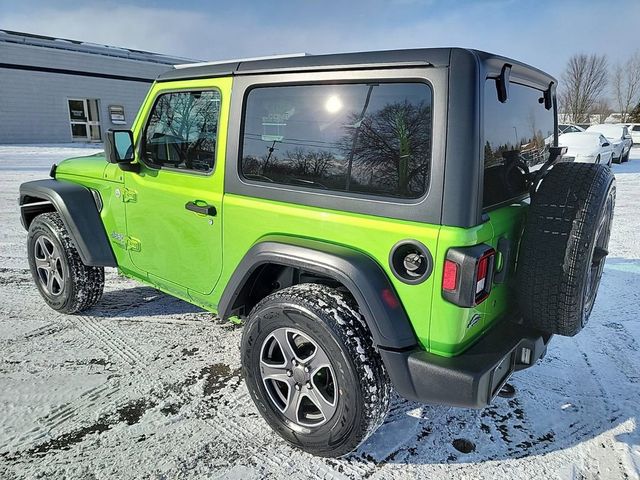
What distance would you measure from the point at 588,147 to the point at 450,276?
14.1 m

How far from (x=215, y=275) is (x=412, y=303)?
4.31 feet

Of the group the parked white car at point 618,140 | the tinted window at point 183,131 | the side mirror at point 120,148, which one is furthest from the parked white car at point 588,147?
the side mirror at point 120,148

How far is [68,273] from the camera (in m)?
3.65

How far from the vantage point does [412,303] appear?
2.03 m

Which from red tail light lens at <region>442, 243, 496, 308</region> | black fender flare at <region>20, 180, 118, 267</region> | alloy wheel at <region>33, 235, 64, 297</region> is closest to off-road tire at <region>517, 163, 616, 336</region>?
red tail light lens at <region>442, 243, 496, 308</region>

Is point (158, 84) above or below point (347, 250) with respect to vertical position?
above

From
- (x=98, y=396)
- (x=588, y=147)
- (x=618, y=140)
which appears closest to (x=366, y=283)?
(x=98, y=396)

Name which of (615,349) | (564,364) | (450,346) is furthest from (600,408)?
(450,346)

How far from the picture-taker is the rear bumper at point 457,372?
76.1 inches

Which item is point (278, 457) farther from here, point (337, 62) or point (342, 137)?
point (337, 62)

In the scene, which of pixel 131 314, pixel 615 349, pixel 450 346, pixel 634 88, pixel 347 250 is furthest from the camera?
pixel 634 88

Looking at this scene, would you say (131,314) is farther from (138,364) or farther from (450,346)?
(450,346)

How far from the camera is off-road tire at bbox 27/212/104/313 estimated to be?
3.63 meters

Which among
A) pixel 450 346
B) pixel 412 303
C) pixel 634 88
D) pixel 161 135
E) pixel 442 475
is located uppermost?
pixel 634 88
